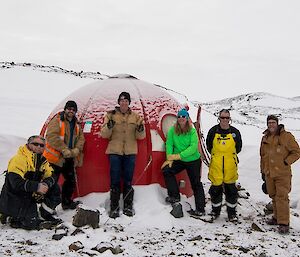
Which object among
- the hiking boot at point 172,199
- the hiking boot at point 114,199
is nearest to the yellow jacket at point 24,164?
the hiking boot at point 114,199

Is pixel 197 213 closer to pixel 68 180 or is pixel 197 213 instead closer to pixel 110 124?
pixel 110 124

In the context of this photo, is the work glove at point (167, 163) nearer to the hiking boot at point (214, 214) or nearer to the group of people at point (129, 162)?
the group of people at point (129, 162)

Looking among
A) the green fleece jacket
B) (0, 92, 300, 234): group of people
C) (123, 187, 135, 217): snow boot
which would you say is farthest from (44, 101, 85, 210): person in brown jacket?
the green fleece jacket

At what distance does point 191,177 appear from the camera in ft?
20.9

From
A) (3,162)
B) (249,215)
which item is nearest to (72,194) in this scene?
(249,215)

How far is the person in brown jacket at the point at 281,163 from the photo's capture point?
19.0 ft

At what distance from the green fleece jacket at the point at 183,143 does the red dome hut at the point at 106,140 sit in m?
0.29

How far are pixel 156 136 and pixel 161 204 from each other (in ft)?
3.85

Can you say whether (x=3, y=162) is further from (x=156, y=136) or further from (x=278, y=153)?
(x=278, y=153)

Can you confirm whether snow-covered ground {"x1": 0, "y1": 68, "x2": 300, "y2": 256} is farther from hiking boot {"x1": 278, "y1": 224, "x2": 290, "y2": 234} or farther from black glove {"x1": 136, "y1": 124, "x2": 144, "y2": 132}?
black glove {"x1": 136, "y1": 124, "x2": 144, "y2": 132}

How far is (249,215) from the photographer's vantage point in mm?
6695

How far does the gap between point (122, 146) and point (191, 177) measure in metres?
1.25

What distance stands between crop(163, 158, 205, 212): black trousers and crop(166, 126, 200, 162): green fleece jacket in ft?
0.37

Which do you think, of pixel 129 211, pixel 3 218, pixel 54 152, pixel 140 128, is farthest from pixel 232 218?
pixel 3 218
